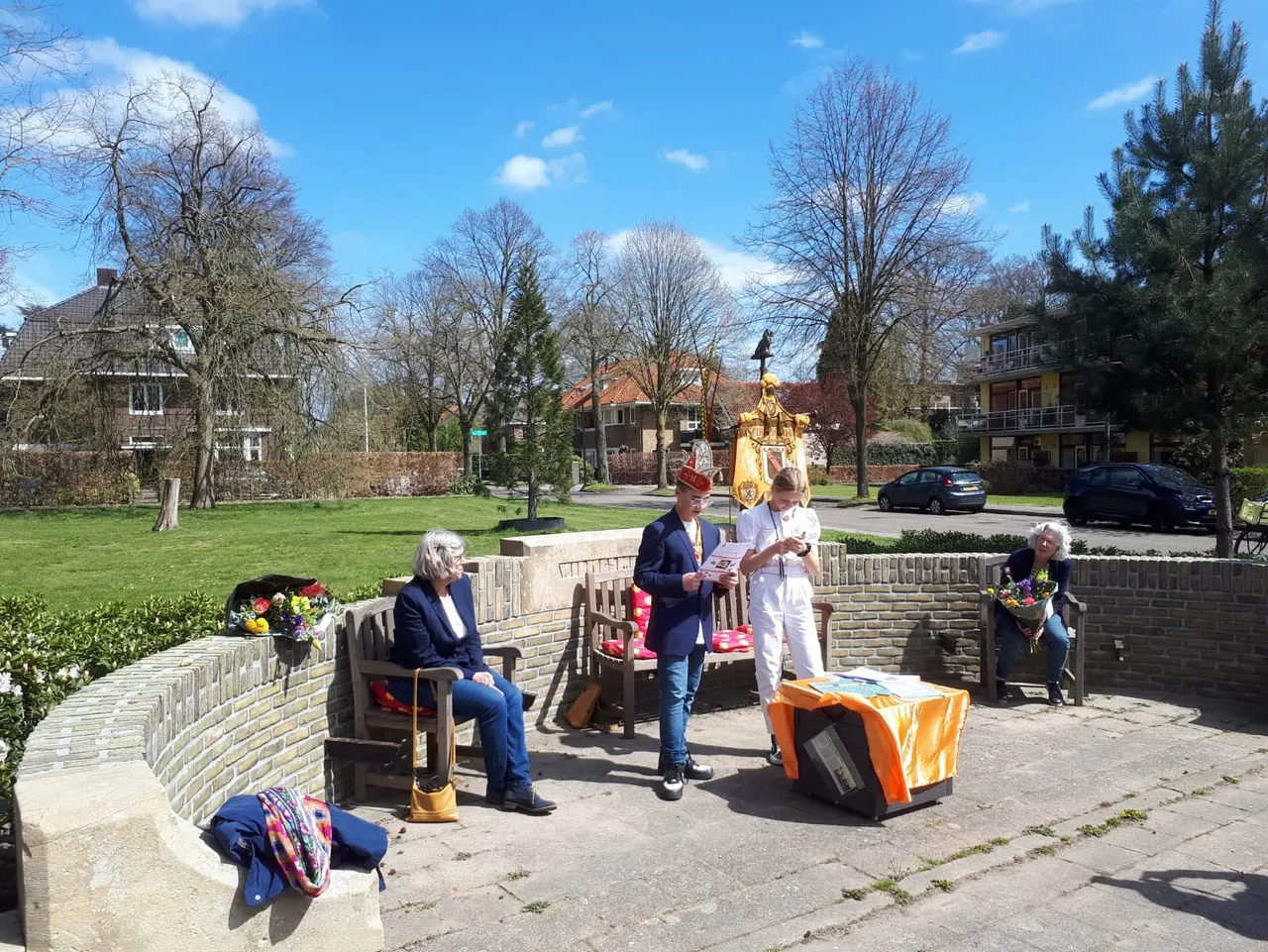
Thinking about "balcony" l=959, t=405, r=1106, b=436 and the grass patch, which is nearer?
the grass patch

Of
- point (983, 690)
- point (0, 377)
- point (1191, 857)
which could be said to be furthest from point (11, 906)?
point (0, 377)

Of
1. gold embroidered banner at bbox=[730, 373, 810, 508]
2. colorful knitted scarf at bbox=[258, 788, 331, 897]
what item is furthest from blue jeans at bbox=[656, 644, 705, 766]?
gold embroidered banner at bbox=[730, 373, 810, 508]

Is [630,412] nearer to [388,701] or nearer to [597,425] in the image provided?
[597,425]

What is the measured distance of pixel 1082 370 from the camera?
1084 cm

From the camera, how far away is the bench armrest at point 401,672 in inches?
194

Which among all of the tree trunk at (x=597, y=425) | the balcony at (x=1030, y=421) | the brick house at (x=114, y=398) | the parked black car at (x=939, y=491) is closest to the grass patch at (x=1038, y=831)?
the brick house at (x=114, y=398)

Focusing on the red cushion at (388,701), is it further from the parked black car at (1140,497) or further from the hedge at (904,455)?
the hedge at (904,455)

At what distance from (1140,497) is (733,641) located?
19.4 meters

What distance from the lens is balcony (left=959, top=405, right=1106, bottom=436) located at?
43.6m

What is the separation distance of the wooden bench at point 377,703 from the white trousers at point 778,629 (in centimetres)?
174

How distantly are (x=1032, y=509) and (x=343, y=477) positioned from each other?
800 inches

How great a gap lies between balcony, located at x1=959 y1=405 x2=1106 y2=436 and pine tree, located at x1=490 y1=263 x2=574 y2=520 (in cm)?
2898

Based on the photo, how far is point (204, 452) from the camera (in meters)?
22.5

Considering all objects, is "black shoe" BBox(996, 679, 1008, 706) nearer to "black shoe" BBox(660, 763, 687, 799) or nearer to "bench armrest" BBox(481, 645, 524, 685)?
"black shoe" BBox(660, 763, 687, 799)
